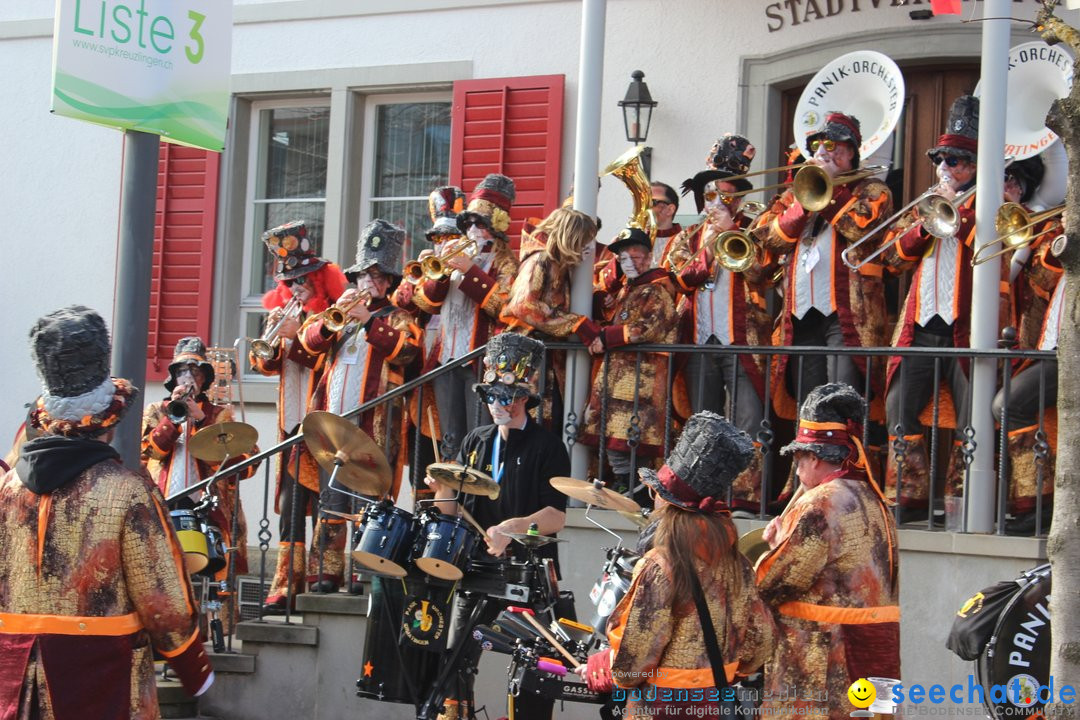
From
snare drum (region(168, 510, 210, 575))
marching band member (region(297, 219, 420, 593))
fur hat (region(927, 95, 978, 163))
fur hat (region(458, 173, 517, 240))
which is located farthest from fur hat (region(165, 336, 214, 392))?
fur hat (region(927, 95, 978, 163))

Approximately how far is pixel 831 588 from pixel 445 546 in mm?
2024

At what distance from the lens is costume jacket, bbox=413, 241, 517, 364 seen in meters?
8.85

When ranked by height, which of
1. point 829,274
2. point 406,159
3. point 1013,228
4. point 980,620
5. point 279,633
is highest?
point 406,159

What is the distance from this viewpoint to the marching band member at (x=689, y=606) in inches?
199

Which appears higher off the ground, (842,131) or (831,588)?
(842,131)

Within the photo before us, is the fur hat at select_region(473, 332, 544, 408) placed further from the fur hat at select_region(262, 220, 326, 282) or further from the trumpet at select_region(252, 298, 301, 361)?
the fur hat at select_region(262, 220, 326, 282)

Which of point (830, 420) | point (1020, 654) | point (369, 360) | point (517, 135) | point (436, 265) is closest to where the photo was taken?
point (830, 420)

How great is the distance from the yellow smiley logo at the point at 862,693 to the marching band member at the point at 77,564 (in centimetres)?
236

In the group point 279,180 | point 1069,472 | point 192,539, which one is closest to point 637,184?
point 192,539

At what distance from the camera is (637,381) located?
8289 mm

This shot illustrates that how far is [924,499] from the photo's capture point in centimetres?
797

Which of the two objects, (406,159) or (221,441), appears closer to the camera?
(221,441)

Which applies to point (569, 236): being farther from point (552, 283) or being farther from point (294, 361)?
point (294, 361)

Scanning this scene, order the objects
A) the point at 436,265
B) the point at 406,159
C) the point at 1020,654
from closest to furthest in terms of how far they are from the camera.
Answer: the point at 1020,654 < the point at 436,265 < the point at 406,159
